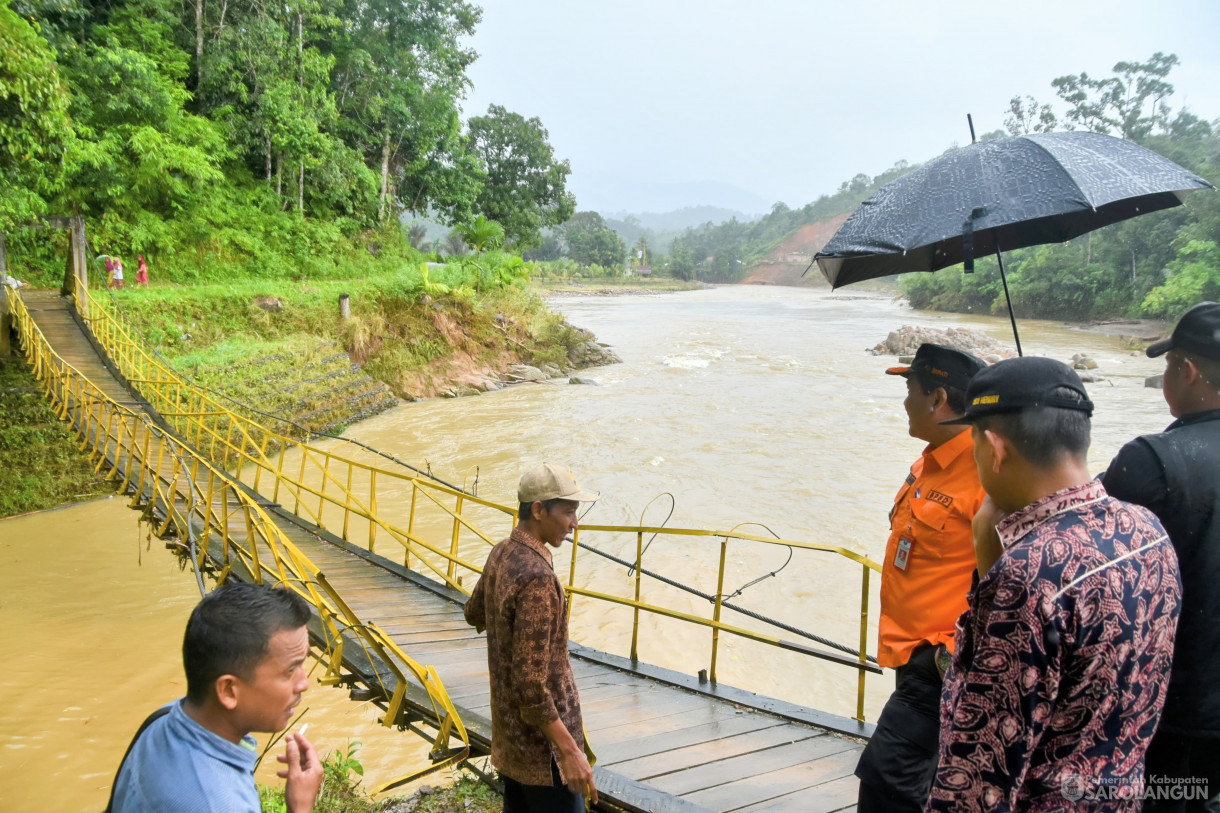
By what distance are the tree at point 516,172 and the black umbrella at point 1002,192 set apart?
1008 inches

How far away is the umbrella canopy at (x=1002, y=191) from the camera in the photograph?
98.8 inches

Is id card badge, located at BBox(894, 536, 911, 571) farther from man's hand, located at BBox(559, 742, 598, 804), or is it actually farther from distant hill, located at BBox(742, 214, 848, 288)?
distant hill, located at BBox(742, 214, 848, 288)

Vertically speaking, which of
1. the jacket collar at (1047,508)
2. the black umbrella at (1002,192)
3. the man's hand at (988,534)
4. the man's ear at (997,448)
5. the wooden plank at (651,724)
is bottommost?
the wooden plank at (651,724)

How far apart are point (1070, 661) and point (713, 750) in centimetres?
200

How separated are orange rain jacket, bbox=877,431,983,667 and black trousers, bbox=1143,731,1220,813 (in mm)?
533

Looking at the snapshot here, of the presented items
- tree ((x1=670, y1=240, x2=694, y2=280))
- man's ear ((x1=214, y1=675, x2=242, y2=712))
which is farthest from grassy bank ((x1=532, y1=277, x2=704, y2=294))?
man's ear ((x1=214, y1=675, x2=242, y2=712))

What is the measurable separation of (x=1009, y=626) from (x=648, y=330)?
3333 cm

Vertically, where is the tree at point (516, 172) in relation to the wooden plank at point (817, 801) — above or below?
above

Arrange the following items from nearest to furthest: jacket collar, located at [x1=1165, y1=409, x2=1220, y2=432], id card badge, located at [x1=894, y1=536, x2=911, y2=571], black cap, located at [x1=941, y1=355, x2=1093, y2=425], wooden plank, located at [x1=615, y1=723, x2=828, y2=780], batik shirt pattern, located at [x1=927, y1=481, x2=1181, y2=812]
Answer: batik shirt pattern, located at [x1=927, y1=481, x2=1181, y2=812] < black cap, located at [x1=941, y1=355, x2=1093, y2=425] < jacket collar, located at [x1=1165, y1=409, x2=1220, y2=432] < id card badge, located at [x1=894, y1=536, x2=911, y2=571] < wooden plank, located at [x1=615, y1=723, x2=828, y2=780]

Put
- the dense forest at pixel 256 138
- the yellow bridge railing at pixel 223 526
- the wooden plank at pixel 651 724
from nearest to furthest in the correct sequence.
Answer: the wooden plank at pixel 651 724
the yellow bridge railing at pixel 223 526
the dense forest at pixel 256 138

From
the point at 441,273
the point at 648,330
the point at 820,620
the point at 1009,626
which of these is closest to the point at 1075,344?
the point at 648,330

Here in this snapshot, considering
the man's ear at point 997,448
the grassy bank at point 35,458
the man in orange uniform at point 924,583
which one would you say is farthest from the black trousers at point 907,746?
the grassy bank at point 35,458

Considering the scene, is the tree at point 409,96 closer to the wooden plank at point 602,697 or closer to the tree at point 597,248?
the wooden plank at point 602,697

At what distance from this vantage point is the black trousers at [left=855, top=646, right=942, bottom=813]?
1.96 meters
